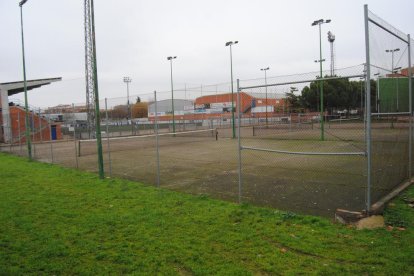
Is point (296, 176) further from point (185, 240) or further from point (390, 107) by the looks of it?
point (185, 240)

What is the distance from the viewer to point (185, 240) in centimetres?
510

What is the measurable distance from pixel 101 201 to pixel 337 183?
6.10 metres

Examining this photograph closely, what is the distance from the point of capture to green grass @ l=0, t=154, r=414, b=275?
4.21 m

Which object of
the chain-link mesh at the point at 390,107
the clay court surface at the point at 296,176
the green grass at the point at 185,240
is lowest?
the green grass at the point at 185,240

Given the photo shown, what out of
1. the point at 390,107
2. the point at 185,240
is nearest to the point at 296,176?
the point at 390,107

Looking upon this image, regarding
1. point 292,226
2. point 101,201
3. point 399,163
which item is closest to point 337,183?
point 399,163

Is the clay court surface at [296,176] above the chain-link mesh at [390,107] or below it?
below

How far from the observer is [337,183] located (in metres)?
8.80

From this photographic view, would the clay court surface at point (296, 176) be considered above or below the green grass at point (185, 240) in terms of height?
above

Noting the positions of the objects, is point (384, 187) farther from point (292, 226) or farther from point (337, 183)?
point (292, 226)

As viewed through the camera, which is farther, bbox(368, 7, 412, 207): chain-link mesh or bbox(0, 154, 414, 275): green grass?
bbox(368, 7, 412, 207): chain-link mesh

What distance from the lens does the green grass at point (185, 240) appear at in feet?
13.8

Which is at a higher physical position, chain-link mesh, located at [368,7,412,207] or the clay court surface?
chain-link mesh, located at [368,7,412,207]

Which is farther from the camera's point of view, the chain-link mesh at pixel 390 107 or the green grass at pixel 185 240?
the chain-link mesh at pixel 390 107
